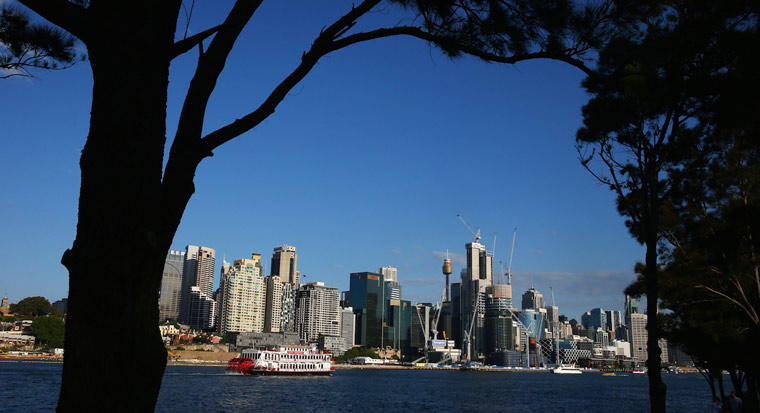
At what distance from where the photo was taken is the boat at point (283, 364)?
80125 mm

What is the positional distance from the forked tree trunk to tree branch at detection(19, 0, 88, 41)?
0.20 feet

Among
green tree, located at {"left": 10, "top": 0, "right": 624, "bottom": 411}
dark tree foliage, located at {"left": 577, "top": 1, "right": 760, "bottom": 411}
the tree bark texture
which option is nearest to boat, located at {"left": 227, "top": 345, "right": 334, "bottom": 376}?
dark tree foliage, located at {"left": 577, "top": 1, "right": 760, "bottom": 411}

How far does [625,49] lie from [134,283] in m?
4.55

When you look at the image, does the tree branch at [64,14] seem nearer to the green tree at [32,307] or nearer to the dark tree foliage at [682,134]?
the dark tree foliage at [682,134]

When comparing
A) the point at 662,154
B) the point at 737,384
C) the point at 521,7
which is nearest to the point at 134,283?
the point at 521,7

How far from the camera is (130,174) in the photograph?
3.00 meters

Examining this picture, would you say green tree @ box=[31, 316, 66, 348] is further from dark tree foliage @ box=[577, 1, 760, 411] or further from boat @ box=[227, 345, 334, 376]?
dark tree foliage @ box=[577, 1, 760, 411]

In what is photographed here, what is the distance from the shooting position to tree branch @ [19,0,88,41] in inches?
126

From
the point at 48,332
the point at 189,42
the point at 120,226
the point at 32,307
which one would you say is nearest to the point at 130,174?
the point at 120,226

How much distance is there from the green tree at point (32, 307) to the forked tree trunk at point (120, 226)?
609 ft

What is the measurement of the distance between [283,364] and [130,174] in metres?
82.3

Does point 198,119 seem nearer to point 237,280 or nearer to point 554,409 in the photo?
point 554,409

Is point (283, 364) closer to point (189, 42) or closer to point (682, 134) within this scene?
point (682, 134)

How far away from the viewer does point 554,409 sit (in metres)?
43.9
